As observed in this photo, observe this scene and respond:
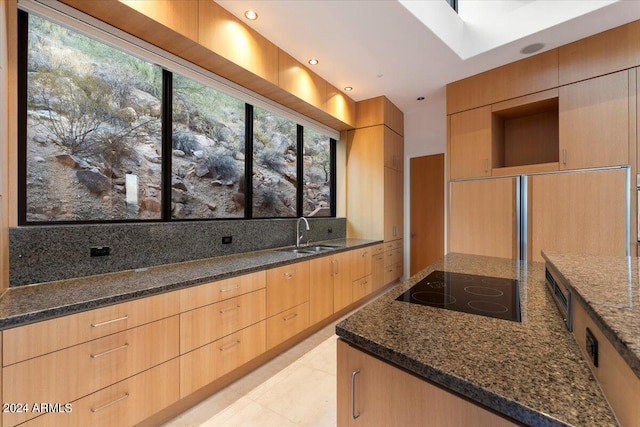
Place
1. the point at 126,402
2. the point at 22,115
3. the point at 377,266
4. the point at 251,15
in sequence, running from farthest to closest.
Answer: the point at 377,266 → the point at 251,15 → the point at 22,115 → the point at 126,402

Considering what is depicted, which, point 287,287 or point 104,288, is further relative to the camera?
point 287,287

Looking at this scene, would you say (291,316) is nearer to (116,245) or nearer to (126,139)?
(116,245)

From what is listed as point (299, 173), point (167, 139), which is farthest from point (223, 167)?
point (299, 173)

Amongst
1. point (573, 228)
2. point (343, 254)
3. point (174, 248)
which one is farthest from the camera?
point (343, 254)

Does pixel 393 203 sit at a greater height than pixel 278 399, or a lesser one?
greater

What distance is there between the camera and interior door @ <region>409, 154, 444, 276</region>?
441 cm

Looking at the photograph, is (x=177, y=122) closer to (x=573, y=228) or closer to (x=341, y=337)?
(x=341, y=337)

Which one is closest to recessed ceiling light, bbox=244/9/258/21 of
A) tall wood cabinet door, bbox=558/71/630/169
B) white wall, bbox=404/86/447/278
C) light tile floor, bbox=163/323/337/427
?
white wall, bbox=404/86/447/278

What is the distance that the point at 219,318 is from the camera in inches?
72.0

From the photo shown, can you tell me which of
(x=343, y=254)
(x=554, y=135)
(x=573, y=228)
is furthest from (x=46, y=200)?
(x=554, y=135)

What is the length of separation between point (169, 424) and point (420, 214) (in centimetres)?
406

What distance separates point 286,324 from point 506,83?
3341 mm

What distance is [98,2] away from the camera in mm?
1666

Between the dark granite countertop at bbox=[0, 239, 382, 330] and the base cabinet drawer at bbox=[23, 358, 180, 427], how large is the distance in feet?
1.37
